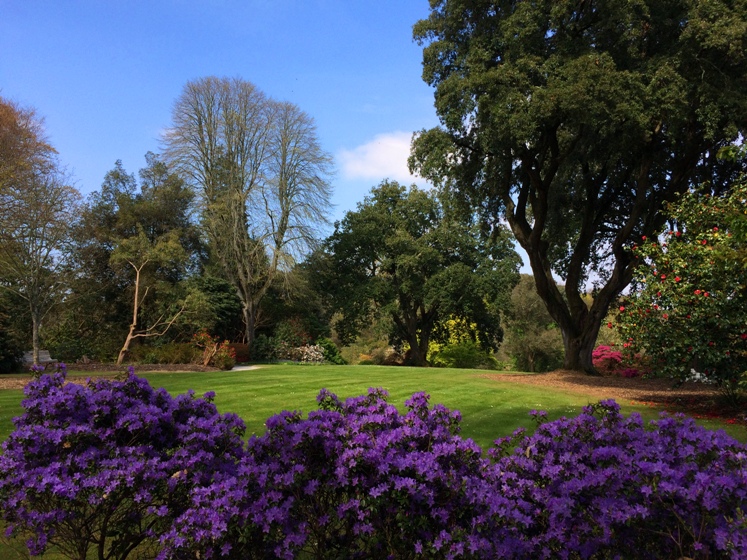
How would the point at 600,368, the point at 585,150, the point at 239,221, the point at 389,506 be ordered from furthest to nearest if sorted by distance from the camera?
1. the point at 239,221
2. the point at 600,368
3. the point at 585,150
4. the point at 389,506

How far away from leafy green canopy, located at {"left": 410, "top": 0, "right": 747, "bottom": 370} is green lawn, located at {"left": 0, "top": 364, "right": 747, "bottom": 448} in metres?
5.67

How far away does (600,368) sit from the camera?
18.0 metres

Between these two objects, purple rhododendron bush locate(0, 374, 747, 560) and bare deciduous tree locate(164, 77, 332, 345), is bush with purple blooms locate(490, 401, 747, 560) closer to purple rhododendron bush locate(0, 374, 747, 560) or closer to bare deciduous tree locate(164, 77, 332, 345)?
purple rhododendron bush locate(0, 374, 747, 560)

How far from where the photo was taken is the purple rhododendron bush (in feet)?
7.04

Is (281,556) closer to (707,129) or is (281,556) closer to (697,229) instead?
(697,229)

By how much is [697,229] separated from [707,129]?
11.8 feet

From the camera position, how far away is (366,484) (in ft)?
7.80

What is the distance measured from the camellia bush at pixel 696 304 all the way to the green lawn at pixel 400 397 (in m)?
1.07

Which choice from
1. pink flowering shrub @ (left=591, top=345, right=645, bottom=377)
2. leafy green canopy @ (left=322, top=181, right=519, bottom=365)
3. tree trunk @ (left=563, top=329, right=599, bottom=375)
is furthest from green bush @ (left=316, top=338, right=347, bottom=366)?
tree trunk @ (left=563, top=329, right=599, bottom=375)

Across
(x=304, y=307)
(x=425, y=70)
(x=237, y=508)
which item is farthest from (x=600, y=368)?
(x=237, y=508)

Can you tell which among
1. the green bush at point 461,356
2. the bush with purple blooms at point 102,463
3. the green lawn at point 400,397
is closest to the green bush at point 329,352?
the green bush at point 461,356

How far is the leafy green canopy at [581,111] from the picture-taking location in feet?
36.3

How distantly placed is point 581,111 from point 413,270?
15.3 m

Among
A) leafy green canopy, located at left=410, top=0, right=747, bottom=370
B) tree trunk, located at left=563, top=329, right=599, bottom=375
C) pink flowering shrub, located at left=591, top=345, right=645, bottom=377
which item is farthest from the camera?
pink flowering shrub, located at left=591, top=345, right=645, bottom=377
